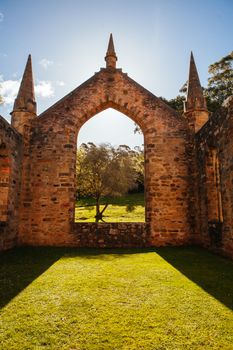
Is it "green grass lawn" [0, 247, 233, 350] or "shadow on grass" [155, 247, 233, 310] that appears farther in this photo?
"shadow on grass" [155, 247, 233, 310]

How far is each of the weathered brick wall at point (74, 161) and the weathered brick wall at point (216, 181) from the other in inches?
29.7

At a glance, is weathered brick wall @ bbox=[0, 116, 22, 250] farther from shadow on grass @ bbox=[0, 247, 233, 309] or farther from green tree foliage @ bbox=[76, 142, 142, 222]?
green tree foliage @ bbox=[76, 142, 142, 222]

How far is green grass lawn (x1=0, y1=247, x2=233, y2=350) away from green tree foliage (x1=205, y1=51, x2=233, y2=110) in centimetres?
2180

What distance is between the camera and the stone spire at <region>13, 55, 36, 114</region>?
35.5ft

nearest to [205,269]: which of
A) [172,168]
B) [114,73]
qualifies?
[172,168]

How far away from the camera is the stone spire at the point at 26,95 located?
10828mm

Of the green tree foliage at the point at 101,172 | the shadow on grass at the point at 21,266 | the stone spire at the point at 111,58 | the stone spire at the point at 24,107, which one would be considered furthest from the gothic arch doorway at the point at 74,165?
the green tree foliage at the point at 101,172

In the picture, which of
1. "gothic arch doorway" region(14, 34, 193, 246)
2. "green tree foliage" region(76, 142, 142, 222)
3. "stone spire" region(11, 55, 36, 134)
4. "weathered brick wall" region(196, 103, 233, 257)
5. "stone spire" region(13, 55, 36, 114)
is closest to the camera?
"weathered brick wall" region(196, 103, 233, 257)

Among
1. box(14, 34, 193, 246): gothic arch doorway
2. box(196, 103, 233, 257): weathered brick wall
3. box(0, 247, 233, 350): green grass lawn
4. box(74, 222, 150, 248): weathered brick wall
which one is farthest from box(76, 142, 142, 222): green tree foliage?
box(0, 247, 233, 350): green grass lawn

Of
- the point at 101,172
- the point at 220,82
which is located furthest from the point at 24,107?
the point at 220,82

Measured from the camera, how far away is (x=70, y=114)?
10875mm

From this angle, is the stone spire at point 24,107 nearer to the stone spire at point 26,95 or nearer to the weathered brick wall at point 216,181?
the stone spire at point 26,95

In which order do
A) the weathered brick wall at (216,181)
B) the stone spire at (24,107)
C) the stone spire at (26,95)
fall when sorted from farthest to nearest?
the stone spire at (26,95) < the stone spire at (24,107) < the weathered brick wall at (216,181)

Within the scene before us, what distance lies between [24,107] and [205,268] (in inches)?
373
